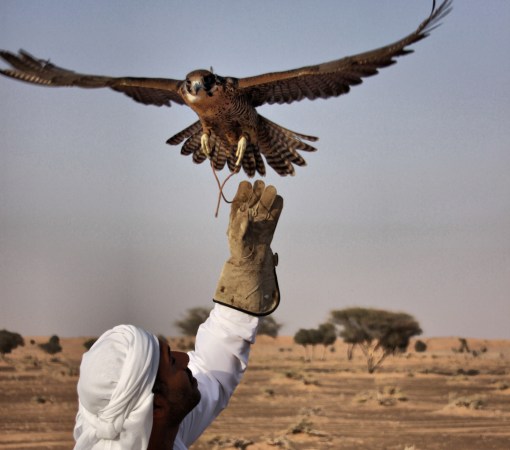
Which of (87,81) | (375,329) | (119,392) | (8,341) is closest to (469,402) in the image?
(375,329)

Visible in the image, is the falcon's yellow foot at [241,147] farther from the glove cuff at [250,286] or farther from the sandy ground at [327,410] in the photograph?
the sandy ground at [327,410]

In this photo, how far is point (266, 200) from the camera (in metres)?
3.35

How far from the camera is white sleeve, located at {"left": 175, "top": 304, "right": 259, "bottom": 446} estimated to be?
3.11 metres

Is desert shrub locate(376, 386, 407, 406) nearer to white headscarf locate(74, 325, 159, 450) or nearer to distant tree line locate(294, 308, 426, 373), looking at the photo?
distant tree line locate(294, 308, 426, 373)

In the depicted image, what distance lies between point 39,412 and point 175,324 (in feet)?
60.6

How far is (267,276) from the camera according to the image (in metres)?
3.33

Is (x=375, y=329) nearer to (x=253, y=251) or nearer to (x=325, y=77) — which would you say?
(x=325, y=77)


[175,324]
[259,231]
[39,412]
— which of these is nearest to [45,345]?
[175,324]

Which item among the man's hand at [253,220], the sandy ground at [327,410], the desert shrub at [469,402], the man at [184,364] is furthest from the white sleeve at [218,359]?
the desert shrub at [469,402]

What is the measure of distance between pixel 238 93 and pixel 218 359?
3020 millimetres

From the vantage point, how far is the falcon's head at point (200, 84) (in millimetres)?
5535

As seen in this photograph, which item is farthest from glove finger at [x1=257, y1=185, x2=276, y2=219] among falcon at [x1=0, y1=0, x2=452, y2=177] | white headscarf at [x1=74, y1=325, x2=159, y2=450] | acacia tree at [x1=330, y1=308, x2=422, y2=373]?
acacia tree at [x1=330, y1=308, x2=422, y2=373]

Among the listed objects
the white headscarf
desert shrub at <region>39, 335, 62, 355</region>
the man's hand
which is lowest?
desert shrub at <region>39, 335, 62, 355</region>

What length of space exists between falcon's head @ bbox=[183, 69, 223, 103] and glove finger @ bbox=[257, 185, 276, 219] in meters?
2.28
